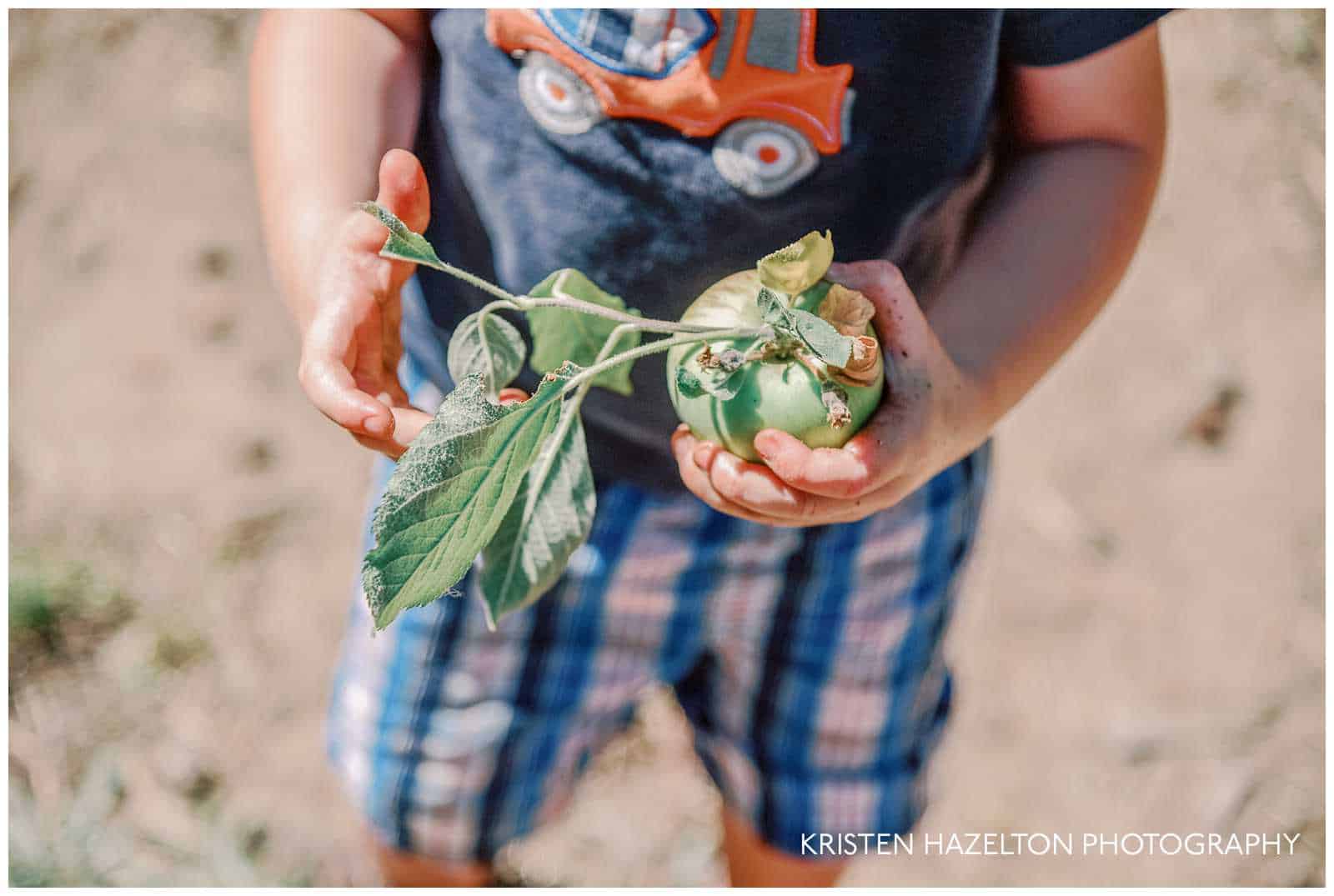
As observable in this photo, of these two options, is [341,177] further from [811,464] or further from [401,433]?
[811,464]

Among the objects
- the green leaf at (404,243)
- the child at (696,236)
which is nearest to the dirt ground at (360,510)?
the child at (696,236)

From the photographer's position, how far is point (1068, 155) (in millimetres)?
678

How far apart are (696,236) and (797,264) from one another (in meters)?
0.14

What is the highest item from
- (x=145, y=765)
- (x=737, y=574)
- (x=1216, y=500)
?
(x=737, y=574)

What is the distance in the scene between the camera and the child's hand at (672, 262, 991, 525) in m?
0.52

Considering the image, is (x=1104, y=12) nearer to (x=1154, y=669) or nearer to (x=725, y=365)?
(x=725, y=365)

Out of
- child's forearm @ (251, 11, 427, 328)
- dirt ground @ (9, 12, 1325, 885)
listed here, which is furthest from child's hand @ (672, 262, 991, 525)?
dirt ground @ (9, 12, 1325, 885)

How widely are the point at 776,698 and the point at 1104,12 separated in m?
0.52

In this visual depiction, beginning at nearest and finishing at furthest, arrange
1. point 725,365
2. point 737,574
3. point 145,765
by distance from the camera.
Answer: point 725,365 < point 737,574 < point 145,765

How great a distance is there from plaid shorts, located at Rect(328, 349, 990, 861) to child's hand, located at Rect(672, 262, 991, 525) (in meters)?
0.20

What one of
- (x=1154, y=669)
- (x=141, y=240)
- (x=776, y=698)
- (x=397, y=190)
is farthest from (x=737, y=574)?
(x=141, y=240)

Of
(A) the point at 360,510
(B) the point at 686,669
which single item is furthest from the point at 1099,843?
(A) the point at 360,510

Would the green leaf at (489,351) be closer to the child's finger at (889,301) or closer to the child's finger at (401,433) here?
the child's finger at (401,433)

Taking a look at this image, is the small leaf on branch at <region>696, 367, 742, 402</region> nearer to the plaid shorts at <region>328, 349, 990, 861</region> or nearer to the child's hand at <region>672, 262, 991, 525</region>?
the child's hand at <region>672, 262, 991, 525</region>
